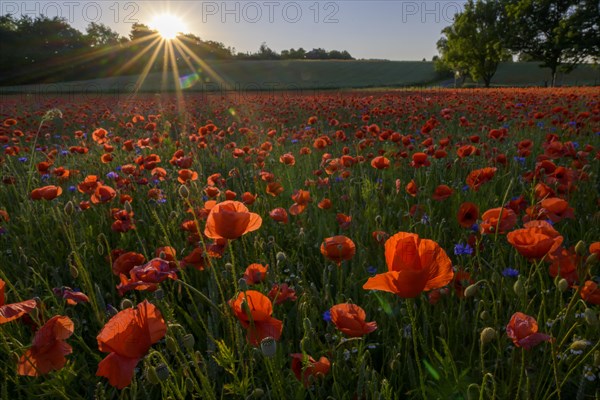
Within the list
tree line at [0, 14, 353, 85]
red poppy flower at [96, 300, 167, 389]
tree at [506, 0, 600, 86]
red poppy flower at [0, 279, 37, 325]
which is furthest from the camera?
tree line at [0, 14, 353, 85]

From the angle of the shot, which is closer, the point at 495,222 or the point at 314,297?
the point at 495,222

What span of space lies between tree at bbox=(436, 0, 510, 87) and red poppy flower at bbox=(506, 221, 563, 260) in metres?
41.5

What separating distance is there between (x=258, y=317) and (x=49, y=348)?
1.67ft

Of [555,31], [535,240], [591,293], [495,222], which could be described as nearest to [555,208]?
[495,222]

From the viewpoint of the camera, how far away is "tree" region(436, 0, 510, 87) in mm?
39375

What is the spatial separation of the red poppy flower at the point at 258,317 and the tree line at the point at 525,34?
1621 inches

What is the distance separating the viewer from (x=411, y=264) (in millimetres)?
988

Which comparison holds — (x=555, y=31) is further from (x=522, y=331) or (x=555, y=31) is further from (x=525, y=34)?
(x=522, y=331)

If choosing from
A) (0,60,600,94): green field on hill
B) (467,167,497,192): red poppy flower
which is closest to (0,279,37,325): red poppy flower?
(467,167,497,192): red poppy flower

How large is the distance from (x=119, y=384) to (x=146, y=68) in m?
65.9

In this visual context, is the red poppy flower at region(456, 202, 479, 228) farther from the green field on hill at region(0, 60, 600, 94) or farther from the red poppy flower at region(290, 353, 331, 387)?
the green field on hill at region(0, 60, 600, 94)

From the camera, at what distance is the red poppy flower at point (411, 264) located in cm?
98

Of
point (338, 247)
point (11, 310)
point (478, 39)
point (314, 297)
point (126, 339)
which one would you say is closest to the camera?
point (126, 339)

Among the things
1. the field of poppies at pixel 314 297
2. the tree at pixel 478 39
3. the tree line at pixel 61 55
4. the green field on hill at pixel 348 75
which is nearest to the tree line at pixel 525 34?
the tree at pixel 478 39
